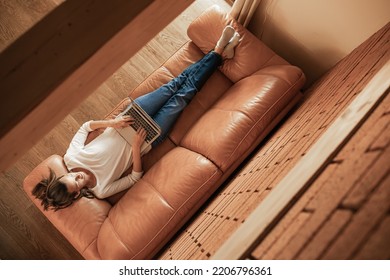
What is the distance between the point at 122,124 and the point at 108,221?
0.67 m

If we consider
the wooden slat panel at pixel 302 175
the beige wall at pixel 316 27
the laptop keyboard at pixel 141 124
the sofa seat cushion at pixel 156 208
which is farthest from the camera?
the laptop keyboard at pixel 141 124

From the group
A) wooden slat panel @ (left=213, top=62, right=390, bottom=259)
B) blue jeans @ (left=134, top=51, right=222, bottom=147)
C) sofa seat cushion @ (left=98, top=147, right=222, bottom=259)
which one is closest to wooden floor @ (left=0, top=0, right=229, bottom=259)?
blue jeans @ (left=134, top=51, right=222, bottom=147)

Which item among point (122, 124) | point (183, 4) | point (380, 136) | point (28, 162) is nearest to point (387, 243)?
point (380, 136)

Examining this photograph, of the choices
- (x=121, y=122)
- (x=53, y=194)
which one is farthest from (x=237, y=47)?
(x=53, y=194)

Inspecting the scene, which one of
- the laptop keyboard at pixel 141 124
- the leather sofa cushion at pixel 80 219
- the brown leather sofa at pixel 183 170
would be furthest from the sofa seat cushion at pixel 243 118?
the leather sofa cushion at pixel 80 219

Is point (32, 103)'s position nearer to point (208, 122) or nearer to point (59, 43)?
point (59, 43)

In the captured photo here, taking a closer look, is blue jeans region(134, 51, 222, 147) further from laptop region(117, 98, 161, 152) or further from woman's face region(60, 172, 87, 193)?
woman's face region(60, 172, 87, 193)

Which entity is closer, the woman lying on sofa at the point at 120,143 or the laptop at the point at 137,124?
the woman lying on sofa at the point at 120,143

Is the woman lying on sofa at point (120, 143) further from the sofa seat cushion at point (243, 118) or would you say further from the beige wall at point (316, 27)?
the beige wall at point (316, 27)

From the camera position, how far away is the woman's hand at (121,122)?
1947mm

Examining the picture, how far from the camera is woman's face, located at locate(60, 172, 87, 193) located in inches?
68.2

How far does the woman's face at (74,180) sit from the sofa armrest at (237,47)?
1303 millimetres

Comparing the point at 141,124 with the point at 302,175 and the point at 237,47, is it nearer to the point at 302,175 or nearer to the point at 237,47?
the point at 237,47
